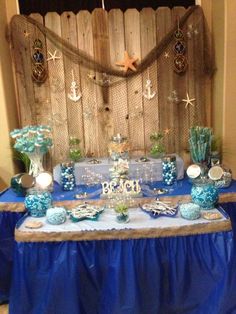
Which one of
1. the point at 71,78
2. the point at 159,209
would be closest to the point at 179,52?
the point at 71,78

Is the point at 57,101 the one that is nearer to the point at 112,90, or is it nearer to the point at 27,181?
the point at 112,90

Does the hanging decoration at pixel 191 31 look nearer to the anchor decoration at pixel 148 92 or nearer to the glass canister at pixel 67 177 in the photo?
the anchor decoration at pixel 148 92

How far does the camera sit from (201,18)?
229cm

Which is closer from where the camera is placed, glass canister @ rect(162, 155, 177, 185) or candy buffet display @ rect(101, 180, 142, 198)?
candy buffet display @ rect(101, 180, 142, 198)

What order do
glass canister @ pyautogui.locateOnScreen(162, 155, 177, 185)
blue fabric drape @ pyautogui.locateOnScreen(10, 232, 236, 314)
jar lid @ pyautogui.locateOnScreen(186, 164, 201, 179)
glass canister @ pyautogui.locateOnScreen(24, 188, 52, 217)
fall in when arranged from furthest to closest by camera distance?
1. glass canister @ pyautogui.locateOnScreen(162, 155, 177, 185)
2. jar lid @ pyautogui.locateOnScreen(186, 164, 201, 179)
3. glass canister @ pyautogui.locateOnScreen(24, 188, 52, 217)
4. blue fabric drape @ pyautogui.locateOnScreen(10, 232, 236, 314)

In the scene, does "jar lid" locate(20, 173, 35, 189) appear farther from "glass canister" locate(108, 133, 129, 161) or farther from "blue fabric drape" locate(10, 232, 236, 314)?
"glass canister" locate(108, 133, 129, 161)

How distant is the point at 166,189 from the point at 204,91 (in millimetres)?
946

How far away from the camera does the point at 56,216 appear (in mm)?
1567

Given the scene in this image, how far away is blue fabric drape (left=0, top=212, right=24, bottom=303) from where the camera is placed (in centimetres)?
181

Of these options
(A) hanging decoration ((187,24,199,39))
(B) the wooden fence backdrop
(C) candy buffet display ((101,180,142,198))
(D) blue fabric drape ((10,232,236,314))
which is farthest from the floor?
(A) hanging decoration ((187,24,199,39))

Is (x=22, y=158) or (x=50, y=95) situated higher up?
(x=50, y=95)

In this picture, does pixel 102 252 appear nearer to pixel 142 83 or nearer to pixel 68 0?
pixel 142 83

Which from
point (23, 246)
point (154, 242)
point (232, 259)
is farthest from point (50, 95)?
point (232, 259)

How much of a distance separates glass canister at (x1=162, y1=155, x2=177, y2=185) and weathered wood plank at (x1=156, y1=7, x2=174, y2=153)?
44 cm
